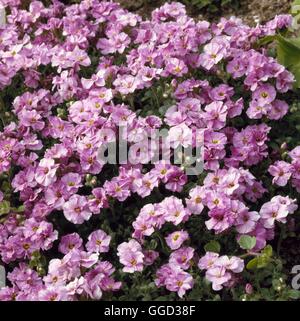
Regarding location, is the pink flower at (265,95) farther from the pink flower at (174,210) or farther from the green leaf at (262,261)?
the green leaf at (262,261)

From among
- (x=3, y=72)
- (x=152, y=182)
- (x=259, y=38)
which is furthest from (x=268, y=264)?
(x=3, y=72)

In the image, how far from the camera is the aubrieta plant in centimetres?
300

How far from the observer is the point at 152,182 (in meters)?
3.25

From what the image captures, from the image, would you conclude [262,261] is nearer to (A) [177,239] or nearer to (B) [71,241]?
(A) [177,239]

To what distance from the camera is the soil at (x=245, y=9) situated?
478cm

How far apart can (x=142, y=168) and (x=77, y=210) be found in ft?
1.40

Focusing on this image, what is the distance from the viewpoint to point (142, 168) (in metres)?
3.42

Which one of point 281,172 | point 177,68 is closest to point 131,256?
point 281,172

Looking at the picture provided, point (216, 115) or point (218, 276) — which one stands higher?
point (216, 115)

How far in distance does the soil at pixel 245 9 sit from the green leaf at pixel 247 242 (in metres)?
2.17

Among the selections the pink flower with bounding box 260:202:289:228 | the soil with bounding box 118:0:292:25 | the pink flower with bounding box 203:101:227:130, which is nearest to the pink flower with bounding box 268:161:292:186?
the pink flower with bounding box 260:202:289:228

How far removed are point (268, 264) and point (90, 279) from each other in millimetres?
797

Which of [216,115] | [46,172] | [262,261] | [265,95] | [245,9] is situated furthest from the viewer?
[245,9]

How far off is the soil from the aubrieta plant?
2.23ft
